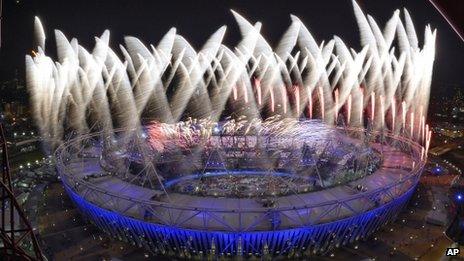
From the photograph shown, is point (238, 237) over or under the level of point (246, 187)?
under

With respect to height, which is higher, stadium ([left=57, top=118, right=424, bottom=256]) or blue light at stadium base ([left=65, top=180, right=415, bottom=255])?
stadium ([left=57, top=118, right=424, bottom=256])

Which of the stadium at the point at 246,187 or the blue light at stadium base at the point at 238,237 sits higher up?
the stadium at the point at 246,187

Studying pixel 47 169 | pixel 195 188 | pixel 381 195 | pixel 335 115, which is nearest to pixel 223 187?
pixel 195 188

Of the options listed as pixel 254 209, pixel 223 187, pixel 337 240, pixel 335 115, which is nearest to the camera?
pixel 254 209

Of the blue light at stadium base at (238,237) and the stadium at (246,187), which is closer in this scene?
the blue light at stadium base at (238,237)

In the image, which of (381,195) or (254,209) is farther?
(381,195)

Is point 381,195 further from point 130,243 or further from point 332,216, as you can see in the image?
point 130,243

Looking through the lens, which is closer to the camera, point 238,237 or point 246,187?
point 238,237

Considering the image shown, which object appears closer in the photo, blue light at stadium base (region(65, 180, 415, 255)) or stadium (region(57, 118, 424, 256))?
blue light at stadium base (region(65, 180, 415, 255))
